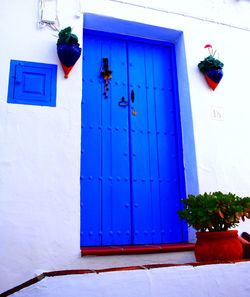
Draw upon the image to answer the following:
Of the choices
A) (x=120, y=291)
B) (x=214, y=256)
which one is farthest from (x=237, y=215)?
(x=120, y=291)

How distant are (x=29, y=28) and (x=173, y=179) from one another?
226 centimetres

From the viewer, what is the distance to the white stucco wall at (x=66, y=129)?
2986 millimetres

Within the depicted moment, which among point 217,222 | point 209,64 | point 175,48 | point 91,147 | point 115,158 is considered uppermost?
point 175,48

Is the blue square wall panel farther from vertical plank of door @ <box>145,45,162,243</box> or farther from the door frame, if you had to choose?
vertical plank of door @ <box>145,45,162,243</box>

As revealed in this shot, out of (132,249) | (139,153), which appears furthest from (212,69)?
(132,249)

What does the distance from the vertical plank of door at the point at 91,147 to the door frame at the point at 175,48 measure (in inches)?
8.6

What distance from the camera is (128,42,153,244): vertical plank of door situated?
368 cm

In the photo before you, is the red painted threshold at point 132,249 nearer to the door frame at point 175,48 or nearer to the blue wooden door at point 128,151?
the blue wooden door at point 128,151

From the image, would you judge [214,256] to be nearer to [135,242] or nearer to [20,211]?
[135,242]

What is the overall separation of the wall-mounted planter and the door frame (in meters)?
0.56

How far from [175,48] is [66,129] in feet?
6.34

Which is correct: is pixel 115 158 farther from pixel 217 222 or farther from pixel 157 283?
pixel 157 283

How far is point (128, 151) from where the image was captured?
12.5ft

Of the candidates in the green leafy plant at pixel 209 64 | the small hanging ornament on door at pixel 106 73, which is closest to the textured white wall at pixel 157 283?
the small hanging ornament on door at pixel 106 73
